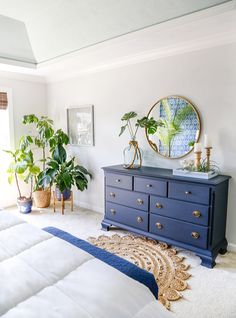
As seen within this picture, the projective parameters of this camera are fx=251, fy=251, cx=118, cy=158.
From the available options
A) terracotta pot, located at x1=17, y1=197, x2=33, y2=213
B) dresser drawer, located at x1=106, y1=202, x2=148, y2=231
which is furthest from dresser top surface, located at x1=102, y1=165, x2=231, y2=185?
terracotta pot, located at x1=17, y1=197, x2=33, y2=213

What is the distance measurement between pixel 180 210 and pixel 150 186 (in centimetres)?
44

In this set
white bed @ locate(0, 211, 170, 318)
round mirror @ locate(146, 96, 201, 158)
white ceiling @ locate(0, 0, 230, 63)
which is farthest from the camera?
round mirror @ locate(146, 96, 201, 158)

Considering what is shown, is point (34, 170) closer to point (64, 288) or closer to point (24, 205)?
point (24, 205)

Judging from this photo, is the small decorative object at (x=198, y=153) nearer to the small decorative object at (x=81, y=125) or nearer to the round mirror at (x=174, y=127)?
the round mirror at (x=174, y=127)

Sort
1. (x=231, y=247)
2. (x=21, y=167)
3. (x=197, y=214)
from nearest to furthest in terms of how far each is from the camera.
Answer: (x=197, y=214), (x=231, y=247), (x=21, y=167)

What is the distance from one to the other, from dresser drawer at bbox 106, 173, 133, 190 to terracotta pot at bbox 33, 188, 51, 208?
1.55 meters

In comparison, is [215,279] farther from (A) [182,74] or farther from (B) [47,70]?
(B) [47,70]

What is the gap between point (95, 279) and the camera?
3.89 feet

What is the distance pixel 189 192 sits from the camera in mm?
2607

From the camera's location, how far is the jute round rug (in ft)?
7.14

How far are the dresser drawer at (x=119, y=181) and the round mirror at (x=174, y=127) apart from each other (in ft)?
1.87

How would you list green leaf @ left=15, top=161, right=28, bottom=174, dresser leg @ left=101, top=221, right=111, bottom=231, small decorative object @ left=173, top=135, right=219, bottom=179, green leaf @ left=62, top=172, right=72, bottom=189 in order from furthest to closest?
green leaf @ left=15, top=161, right=28, bottom=174, green leaf @ left=62, top=172, right=72, bottom=189, dresser leg @ left=101, top=221, right=111, bottom=231, small decorative object @ left=173, top=135, right=219, bottom=179

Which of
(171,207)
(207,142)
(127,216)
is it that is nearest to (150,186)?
(171,207)

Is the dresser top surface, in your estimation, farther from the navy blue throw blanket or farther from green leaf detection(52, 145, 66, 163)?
the navy blue throw blanket
